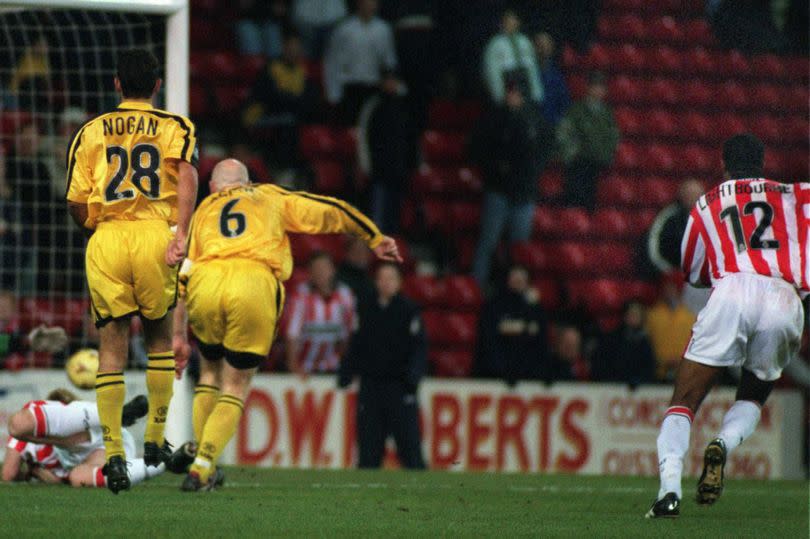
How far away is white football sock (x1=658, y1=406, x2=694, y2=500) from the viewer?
7664 millimetres

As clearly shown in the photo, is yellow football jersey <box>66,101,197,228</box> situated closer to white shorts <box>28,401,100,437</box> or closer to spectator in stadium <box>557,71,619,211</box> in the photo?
white shorts <box>28,401,100,437</box>

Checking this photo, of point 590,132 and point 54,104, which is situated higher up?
point 590,132

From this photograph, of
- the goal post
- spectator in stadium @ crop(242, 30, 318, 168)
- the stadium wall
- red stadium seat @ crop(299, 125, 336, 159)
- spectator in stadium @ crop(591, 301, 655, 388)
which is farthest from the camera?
red stadium seat @ crop(299, 125, 336, 159)

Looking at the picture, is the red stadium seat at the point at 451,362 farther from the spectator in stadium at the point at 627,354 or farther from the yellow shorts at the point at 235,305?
the yellow shorts at the point at 235,305

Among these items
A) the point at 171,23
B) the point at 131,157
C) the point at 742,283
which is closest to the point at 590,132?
the point at 171,23

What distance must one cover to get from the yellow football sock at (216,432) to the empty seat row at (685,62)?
11.2 metres

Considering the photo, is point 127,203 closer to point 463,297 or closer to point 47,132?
point 47,132

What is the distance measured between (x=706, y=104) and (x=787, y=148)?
3.66ft

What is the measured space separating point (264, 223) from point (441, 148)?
344 inches

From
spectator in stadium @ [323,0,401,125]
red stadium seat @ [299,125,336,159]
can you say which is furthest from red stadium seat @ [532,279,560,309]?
spectator in stadium @ [323,0,401,125]

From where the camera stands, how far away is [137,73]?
26.7 feet

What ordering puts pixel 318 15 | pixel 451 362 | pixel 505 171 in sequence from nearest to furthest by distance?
pixel 451 362 → pixel 505 171 → pixel 318 15

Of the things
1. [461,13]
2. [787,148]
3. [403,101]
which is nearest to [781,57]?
[787,148]

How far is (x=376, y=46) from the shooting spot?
1638cm
